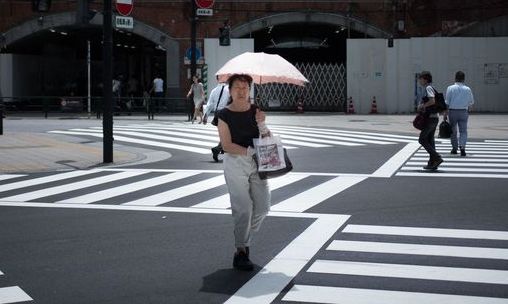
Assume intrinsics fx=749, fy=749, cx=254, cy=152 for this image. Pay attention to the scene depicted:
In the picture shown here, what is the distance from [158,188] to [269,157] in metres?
5.95

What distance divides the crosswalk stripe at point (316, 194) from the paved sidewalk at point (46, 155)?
18.1ft

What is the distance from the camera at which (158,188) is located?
12.6m

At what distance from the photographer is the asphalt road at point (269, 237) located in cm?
635

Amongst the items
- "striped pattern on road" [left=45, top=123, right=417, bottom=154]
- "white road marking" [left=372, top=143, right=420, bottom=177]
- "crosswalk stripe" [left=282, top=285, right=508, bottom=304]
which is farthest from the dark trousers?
"crosswalk stripe" [left=282, top=285, right=508, bottom=304]

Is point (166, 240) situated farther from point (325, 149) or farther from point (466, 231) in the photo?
point (325, 149)

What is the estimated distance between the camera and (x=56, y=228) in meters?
9.12

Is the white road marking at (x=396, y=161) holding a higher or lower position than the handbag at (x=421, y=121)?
lower

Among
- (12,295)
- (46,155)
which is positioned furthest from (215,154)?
(12,295)

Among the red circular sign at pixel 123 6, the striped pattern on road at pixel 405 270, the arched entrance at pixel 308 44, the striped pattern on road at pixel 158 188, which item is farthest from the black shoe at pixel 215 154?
the arched entrance at pixel 308 44

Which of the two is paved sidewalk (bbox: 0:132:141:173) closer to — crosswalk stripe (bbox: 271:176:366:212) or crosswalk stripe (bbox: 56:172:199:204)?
crosswalk stripe (bbox: 56:172:199:204)

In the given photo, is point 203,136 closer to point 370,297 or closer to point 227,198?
point 227,198

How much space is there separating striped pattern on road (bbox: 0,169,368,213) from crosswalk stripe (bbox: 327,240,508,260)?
91.6 inches

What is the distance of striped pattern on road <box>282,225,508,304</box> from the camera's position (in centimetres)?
607

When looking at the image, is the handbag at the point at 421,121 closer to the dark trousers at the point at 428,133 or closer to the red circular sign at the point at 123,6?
the dark trousers at the point at 428,133
